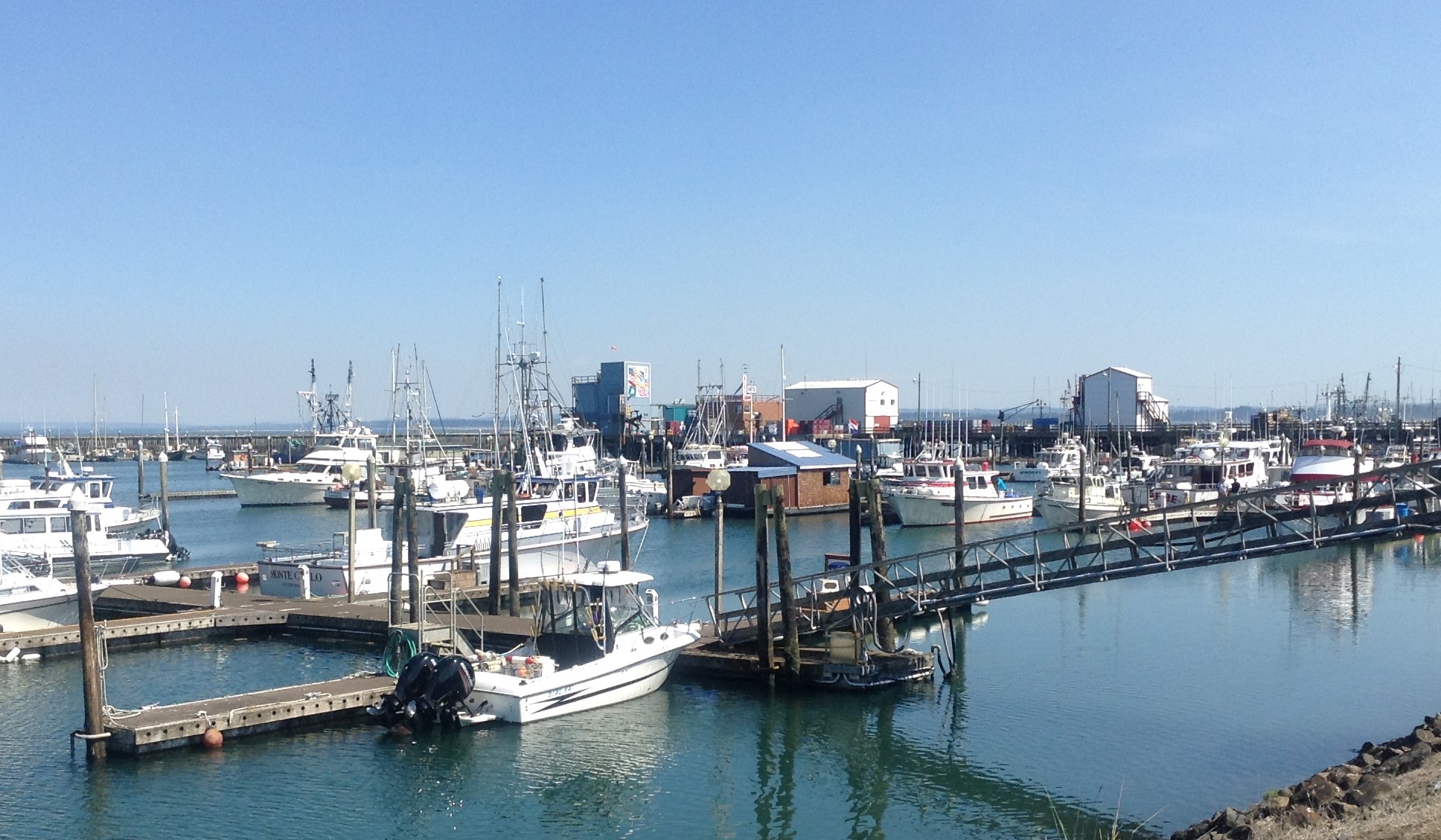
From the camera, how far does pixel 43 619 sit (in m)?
31.2

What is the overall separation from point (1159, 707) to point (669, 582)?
75.5 ft

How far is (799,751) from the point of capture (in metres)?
23.0

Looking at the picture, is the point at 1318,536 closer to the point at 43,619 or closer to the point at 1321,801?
the point at 1321,801

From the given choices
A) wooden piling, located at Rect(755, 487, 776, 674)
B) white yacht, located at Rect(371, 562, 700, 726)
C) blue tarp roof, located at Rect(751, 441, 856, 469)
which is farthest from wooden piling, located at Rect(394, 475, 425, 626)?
blue tarp roof, located at Rect(751, 441, 856, 469)

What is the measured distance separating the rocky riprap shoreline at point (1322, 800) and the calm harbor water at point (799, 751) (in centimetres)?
212

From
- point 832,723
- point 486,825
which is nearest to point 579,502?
point 832,723

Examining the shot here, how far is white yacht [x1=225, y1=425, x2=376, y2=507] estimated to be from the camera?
86.9 m

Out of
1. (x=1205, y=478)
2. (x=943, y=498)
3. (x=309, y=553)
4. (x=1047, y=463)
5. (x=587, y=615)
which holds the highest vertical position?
(x=1205, y=478)

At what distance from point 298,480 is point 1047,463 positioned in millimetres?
57741

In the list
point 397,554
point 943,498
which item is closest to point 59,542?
point 397,554

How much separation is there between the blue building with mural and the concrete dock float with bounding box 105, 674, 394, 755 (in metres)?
80.8

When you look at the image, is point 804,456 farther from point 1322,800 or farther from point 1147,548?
point 1322,800

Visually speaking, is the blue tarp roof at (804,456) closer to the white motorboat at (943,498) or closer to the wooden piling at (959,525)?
the white motorboat at (943,498)

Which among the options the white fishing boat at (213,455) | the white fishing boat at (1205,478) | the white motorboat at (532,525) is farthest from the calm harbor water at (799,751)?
the white fishing boat at (213,455)
